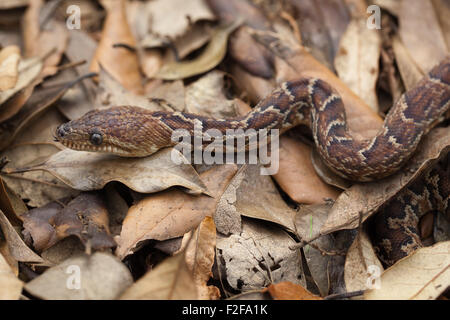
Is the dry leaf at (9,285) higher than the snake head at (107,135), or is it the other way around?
the snake head at (107,135)

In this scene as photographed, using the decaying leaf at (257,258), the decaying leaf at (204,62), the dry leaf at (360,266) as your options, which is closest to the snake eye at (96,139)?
the decaying leaf at (204,62)

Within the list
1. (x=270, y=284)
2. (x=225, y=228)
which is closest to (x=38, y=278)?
(x=225, y=228)

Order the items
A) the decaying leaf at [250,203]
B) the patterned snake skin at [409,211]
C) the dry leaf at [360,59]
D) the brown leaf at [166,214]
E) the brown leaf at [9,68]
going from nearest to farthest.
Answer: the brown leaf at [166,214]
the decaying leaf at [250,203]
the patterned snake skin at [409,211]
the brown leaf at [9,68]
the dry leaf at [360,59]

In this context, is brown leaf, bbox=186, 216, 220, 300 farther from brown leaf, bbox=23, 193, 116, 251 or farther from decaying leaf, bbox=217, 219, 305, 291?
brown leaf, bbox=23, 193, 116, 251

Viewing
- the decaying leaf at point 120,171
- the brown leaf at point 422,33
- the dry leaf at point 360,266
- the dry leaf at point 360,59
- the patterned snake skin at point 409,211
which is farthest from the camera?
the brown leaf at point 422,33

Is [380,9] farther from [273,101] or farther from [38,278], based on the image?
[38,278]

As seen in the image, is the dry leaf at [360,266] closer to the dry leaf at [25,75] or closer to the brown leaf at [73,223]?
the brown leaf at [73,223]

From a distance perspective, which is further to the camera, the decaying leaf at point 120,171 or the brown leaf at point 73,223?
the decaying leaf at point 120,171
